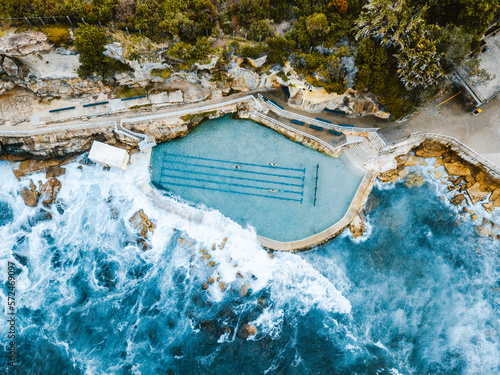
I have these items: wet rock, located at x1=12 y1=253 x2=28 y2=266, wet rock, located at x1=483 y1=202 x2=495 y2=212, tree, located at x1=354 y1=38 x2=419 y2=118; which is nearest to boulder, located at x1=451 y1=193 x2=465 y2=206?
wet rock, located at x1=483 y1=202 x2=495 y2=212

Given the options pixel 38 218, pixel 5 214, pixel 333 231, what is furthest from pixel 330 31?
pixel 5 214

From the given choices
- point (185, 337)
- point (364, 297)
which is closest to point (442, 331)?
point (364, 297)

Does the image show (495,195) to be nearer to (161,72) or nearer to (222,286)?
(222,286)

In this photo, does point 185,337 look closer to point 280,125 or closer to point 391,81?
point 280,125

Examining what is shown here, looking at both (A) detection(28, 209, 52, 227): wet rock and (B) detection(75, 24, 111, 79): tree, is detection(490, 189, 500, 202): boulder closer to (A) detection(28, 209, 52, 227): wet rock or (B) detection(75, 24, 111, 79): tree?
(B) detection(75, 24, 111, 79): tree

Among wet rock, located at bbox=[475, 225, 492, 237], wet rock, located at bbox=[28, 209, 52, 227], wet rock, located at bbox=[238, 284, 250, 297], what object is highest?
wet rock, located at bbox=[475, 225, 492, 237]

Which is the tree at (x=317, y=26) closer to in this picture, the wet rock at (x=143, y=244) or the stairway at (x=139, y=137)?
the stairway at (x=139, y=137)
